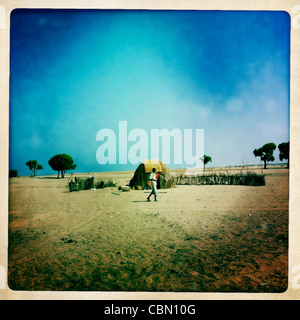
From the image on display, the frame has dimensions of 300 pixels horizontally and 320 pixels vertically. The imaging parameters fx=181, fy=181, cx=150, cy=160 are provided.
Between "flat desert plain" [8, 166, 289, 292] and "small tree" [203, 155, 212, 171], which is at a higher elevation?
"small tree" [203, 155, 212, 171]

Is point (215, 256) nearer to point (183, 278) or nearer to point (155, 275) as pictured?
point (183, 278)

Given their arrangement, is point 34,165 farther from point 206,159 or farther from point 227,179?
point 227,179

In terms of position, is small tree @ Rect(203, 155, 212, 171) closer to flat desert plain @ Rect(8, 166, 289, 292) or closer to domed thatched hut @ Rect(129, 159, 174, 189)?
flat desert plain @ Rect(8, 166, 289, 292)

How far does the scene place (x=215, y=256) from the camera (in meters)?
2.42

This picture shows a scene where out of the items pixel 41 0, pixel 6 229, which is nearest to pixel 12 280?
pixel 6 229

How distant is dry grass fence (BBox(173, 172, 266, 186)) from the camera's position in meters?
8.48

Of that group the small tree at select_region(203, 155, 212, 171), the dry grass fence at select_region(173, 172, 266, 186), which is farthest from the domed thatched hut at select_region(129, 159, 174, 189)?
the small tree at select_region(203, 155, 212, 171)

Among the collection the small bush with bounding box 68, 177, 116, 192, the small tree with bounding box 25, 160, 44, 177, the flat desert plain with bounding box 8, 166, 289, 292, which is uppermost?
the small tree with bounding box 25, 160, 44, 177

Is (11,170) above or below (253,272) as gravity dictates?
above

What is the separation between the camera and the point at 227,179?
909 cm

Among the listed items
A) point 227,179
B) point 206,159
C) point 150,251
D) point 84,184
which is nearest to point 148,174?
point 84,184

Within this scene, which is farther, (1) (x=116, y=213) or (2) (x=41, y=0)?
(1) (x=116, y=213)

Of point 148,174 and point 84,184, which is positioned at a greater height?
point 148,174

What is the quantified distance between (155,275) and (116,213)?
2.34m
